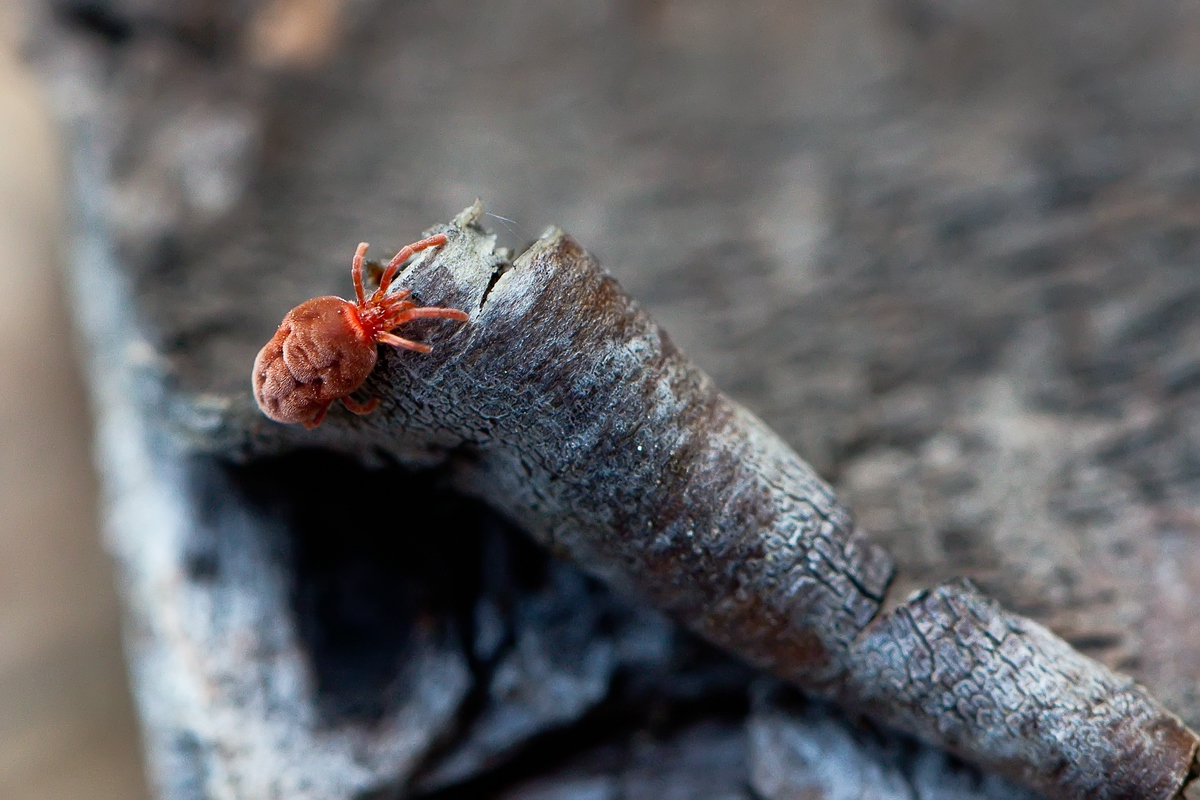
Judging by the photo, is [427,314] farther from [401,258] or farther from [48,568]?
[48,568]

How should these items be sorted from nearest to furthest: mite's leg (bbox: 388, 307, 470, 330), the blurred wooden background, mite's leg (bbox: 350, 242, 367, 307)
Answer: mite's leg (bbox: 388, 307, 470, 330)
mite's leg (bbox: 350, 242, 367, 307)
the blurred wooden background

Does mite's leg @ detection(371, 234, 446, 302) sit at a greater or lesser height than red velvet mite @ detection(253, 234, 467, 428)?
greater

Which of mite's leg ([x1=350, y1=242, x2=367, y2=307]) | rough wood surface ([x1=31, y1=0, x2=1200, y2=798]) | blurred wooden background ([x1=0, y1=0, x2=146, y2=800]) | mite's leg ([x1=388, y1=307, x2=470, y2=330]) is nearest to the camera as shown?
mite's leg ([x1=388, y1=307, x2=470, y2=330])

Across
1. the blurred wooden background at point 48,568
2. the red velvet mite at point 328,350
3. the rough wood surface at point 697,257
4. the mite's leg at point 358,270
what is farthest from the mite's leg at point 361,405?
the blurred wooden background at point 48,568

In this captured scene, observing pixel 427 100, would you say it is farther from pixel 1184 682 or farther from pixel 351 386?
pixel 1184 682

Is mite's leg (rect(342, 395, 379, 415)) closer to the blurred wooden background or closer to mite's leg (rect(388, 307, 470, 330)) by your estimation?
mite's leg (rect(388, 307, 470, 330))

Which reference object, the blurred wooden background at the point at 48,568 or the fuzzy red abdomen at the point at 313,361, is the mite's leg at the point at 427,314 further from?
the blurred wooden background at the point at 48,568

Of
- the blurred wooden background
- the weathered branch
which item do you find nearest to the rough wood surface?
the weathered branch
